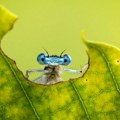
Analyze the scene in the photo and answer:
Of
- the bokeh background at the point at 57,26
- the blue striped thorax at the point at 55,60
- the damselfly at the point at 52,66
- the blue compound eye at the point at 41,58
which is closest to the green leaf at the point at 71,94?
the damselfly at the point at 52,66

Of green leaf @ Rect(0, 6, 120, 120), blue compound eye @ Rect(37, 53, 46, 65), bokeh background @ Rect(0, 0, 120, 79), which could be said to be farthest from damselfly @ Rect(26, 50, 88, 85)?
bokeh background @ Rect(0, 0, 120, 79)

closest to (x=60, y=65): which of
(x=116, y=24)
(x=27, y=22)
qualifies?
(x=116, y=24)

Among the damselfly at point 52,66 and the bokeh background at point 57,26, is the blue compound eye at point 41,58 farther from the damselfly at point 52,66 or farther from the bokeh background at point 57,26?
the bokeh background at point 57,26

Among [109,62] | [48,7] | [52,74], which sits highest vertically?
[109,62]

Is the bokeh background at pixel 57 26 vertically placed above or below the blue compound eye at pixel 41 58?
below

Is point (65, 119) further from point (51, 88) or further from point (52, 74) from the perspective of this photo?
point (52, 74)
